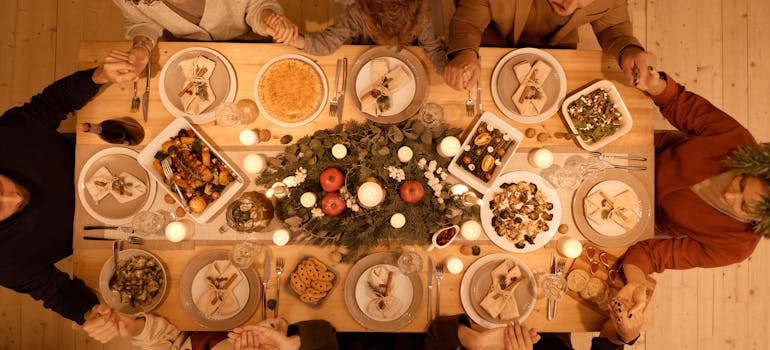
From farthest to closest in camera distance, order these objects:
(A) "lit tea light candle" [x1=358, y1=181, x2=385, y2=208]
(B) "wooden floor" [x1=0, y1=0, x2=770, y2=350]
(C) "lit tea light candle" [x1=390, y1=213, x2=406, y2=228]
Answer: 1. (B) "wooden floor" [x1=0, y1=0, x2=770, y2=350]
2. (C) "lit tea light candle" [x1=390, y1=213, x2=406, y2=228]
3. (A) "lit tea light candle" [x1=358, y1=181, x2=385, y2=208]

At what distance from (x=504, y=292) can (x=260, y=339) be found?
3.82 feet

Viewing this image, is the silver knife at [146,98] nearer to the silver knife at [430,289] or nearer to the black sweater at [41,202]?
the black sweater at [41,202]

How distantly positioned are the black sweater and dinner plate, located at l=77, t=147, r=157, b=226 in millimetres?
208

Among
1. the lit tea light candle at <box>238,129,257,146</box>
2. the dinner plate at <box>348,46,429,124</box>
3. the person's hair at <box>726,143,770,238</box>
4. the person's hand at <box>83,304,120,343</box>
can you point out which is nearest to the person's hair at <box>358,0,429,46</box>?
the dinner plate at <box>348,46,429,124</box>

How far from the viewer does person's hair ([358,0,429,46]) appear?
1.78m

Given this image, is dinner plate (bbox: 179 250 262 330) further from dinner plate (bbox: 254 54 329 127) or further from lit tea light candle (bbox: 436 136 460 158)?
lit tea light candle (bbox: 436 136 460 158)

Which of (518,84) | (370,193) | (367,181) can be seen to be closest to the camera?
(370,193)

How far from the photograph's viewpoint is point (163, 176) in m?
1.92

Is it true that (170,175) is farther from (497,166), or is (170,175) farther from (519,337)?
(519,337)

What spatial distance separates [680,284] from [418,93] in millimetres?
2723

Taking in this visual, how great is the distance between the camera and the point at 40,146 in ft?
6.57

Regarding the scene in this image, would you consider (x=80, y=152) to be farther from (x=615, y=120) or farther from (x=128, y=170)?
(x=615, y=120)

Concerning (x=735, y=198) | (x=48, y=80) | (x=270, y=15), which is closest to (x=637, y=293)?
(x=735, y=198)

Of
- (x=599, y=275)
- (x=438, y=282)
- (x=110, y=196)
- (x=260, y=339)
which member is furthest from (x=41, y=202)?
→ (x=599, y=275)
